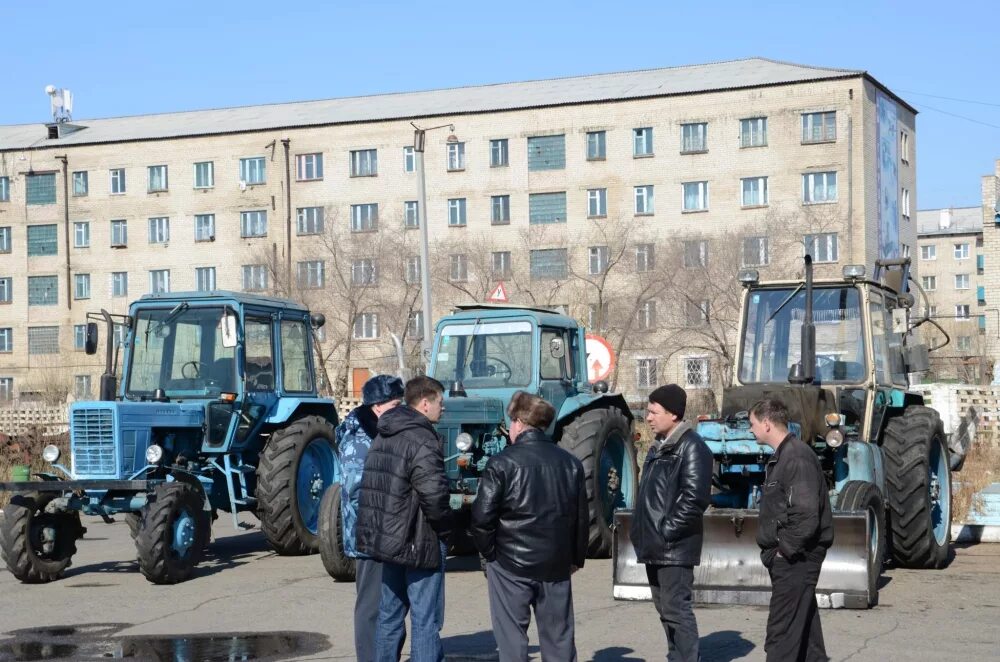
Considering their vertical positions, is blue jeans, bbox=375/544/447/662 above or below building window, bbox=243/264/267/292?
below

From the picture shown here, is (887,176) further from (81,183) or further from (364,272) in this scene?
(81,183)

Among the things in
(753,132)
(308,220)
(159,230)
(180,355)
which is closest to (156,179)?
(159,230)

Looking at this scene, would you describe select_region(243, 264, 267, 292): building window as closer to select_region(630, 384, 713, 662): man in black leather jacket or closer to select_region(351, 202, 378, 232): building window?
select_region(351, 202, 378, 232): building window

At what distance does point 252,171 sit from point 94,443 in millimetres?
45198

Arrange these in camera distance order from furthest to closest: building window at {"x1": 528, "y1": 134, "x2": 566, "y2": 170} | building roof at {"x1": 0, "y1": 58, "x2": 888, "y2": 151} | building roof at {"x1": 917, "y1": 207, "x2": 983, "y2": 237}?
building roof at {"x1": 917, "y1": 207, "x2": 983, "y2": 237} < building window at {"x1": 528, "y1": 134, "x2": 566, "y2": 170} < building roof at {"x1": 0, "y1": 58, "x2": 888, "y2": 151}

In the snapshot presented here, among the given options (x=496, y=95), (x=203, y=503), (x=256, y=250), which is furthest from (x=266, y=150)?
(x=203, y=503)

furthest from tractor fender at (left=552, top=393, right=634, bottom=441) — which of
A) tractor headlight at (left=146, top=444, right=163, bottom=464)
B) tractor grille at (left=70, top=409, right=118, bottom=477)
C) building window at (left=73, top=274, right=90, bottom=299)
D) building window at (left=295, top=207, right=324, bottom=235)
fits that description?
building window at (left=73, top=274, right=90, bottom=299)

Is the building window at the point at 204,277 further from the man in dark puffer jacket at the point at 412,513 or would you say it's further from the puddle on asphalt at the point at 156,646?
the man in dark puffer jacket at the point at 412,513

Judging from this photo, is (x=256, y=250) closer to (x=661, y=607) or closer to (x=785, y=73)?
(x=785, y=73)

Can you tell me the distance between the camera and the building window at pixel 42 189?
198ft

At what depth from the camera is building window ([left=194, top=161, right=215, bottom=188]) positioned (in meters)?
57.9

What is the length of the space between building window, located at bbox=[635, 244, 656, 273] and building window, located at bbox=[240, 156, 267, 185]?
15735mm

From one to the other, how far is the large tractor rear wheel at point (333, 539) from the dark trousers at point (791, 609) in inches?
211

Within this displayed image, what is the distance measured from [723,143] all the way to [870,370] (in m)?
40.8
